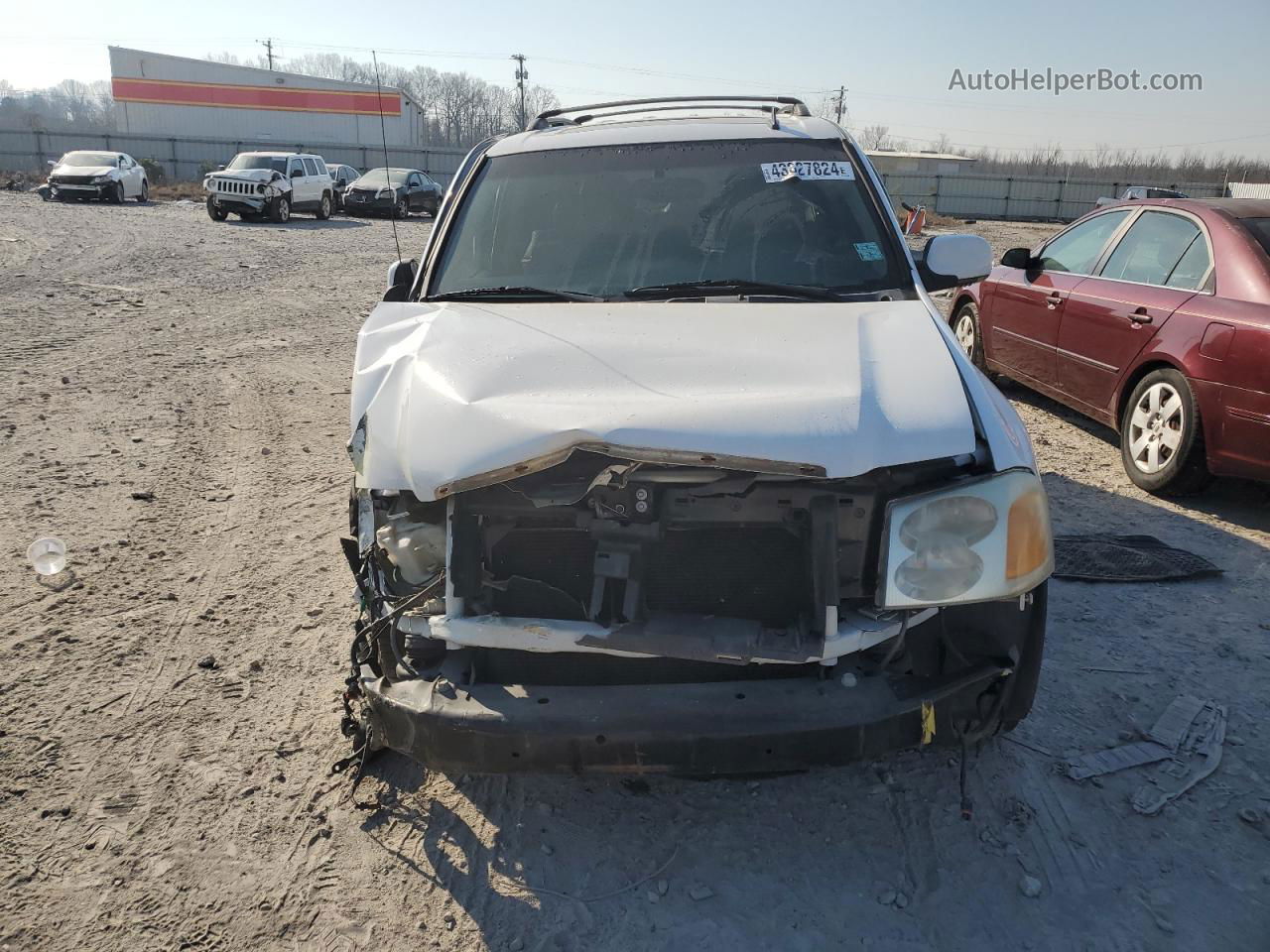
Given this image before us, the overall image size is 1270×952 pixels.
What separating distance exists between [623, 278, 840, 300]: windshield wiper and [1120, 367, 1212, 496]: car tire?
287cm

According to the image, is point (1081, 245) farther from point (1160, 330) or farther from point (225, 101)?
point (225, 101)

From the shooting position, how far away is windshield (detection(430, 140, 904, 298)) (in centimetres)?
348

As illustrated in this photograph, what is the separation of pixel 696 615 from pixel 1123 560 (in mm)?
2924

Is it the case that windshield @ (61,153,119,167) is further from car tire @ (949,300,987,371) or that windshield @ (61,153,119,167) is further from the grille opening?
the grille opening

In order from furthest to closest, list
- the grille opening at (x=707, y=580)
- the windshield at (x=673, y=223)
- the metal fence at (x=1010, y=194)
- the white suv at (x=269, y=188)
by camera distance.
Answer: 1. the metal fence at (x=1010, y=194)
2. the white suv at (x=269, y=188)
3. the windshield at (x=673, y=223)
4. the grille opening at (x=707, y=580)

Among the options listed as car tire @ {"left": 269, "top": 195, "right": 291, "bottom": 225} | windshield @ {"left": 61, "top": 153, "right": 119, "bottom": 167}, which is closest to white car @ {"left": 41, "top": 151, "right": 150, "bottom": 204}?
windshield @ {"left": 61, "top": 153, "right": 119, "bottom": 167}

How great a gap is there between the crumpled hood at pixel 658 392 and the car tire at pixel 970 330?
4.70 metres

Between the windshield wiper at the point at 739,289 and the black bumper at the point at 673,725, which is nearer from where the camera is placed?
the black bumper at the point at 673,725

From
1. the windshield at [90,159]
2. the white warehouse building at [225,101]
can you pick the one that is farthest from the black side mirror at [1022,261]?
the white warehouse building at [225,101]

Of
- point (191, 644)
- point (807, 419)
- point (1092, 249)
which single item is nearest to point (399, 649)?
point (807, 419)

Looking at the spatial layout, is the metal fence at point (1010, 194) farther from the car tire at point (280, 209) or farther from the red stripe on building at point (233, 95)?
the red stripe on building at point (233, 95)

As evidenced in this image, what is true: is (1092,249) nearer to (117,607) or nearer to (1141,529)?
(1141,529)

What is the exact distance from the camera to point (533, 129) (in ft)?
14.7

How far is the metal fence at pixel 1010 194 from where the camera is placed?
3928cm
